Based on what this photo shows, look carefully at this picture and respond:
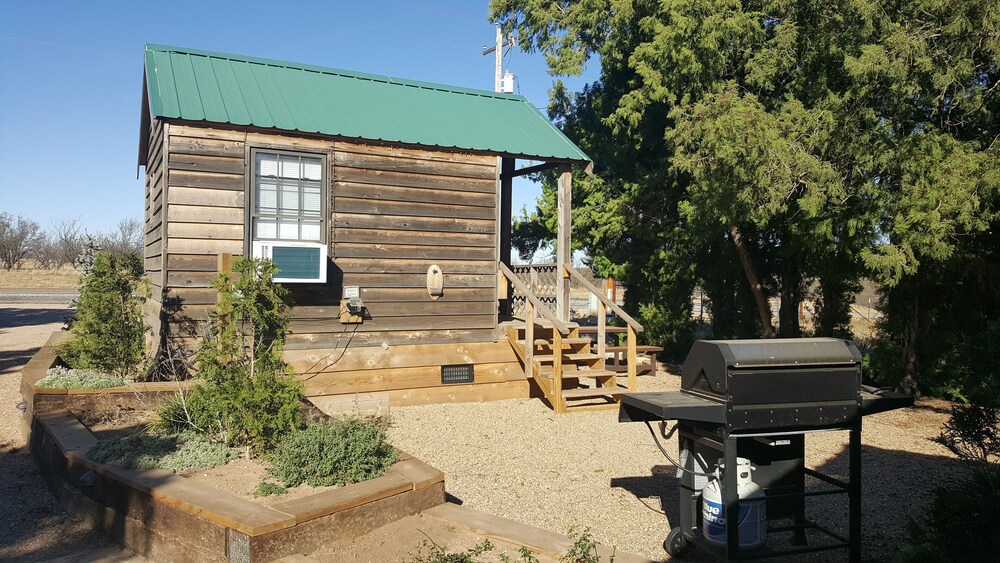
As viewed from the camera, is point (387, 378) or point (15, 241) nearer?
point (387, 378)

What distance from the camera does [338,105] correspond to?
34.7 ft

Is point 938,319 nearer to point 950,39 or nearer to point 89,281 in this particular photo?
point 950,39

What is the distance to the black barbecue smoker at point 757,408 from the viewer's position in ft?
14.1

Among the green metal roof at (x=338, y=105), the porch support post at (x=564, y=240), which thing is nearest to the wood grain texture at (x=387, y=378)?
the porch support post at (x=564, y=240)

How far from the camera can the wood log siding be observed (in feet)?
29.5

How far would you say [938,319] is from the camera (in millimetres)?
11039

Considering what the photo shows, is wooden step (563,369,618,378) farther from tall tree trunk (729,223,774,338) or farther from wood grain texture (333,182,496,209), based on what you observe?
tall tree trunk (729,223,774,338)

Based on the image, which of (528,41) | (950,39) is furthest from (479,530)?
(528,41)

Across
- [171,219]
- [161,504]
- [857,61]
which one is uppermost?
[857,61]

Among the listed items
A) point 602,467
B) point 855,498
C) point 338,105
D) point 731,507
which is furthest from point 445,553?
point 338,105

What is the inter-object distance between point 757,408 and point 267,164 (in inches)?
282

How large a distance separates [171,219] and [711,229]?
829cm

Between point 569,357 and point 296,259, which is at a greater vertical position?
point 296,259

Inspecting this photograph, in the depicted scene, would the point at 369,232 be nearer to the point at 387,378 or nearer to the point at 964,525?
the point at 387,378
